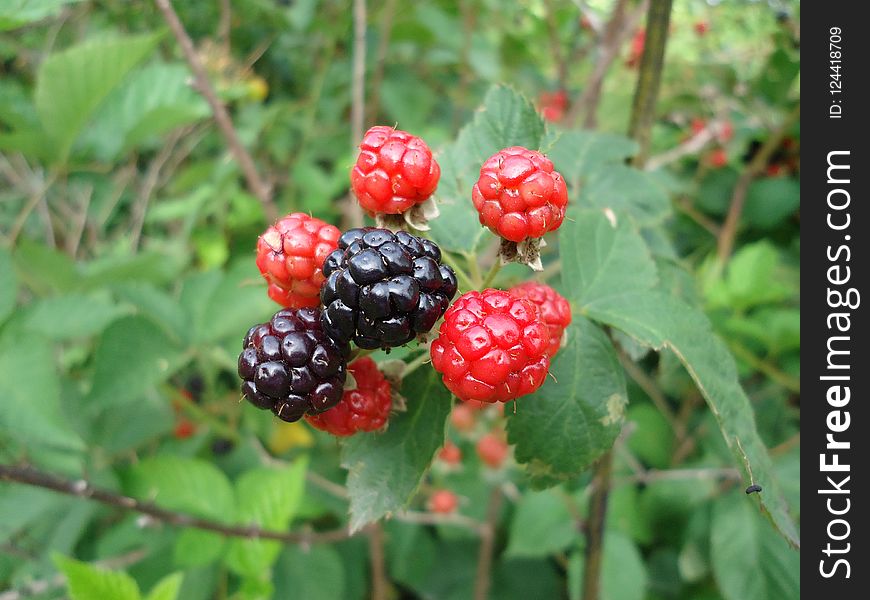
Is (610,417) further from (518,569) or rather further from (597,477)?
(518,569)

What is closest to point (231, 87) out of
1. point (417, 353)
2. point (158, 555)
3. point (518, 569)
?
point (158, 555)

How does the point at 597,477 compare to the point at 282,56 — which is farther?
the point at 282,56

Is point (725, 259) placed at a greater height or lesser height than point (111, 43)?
lesser

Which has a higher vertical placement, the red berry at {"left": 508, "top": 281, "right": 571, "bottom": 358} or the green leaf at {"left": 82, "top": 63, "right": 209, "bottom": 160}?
the green leaf at {"left": 82, "top": 63, "right": 209, "bottom": 160}

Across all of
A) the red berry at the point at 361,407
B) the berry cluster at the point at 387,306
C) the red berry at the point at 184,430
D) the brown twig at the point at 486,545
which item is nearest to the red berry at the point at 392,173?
the berry cluster at the point at 387,306

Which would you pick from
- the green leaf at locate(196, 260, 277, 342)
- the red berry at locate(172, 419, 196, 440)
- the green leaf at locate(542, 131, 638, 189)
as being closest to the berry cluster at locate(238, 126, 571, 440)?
the green leaf at locate(542, 131, 638, 189)

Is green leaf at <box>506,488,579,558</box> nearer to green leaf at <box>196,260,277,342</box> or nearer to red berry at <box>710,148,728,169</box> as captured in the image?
green leaf at <box>196,260,277,342</box>

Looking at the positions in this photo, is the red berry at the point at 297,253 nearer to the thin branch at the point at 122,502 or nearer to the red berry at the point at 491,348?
the red berry at the point at 491,348
